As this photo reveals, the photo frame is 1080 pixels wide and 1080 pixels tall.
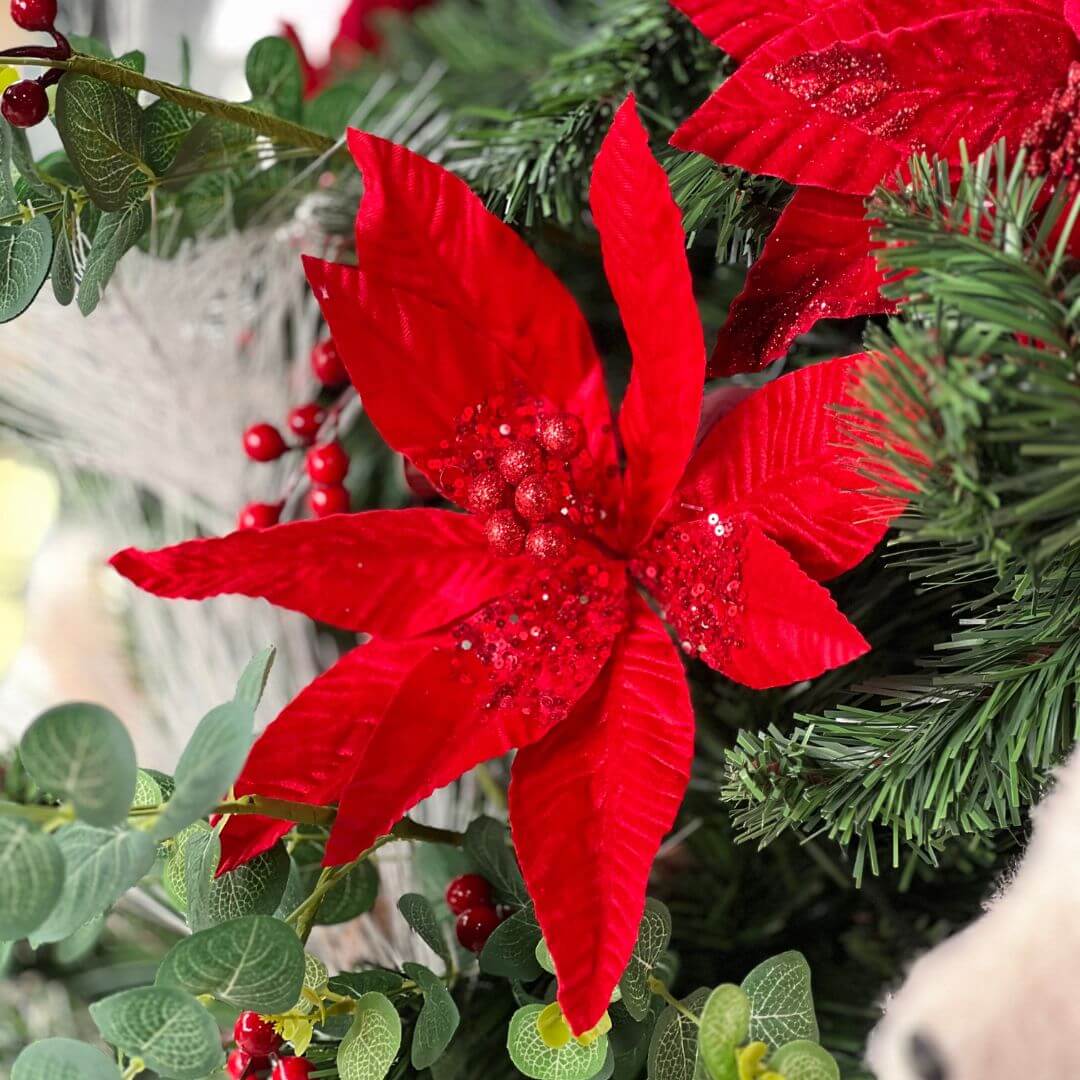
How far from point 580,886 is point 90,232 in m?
0.28

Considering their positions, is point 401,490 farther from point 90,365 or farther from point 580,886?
point 580,886

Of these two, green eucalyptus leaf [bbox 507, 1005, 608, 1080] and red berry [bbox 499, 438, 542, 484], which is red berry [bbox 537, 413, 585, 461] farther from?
green eucalyptus leaf [bbox 507, 1005, 608, 1080]

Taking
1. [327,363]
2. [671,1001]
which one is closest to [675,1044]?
[671,1001]

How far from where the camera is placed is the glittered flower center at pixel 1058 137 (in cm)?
27

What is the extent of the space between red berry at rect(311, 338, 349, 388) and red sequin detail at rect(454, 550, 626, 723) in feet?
0.68

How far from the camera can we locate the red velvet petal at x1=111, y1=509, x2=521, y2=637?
12.2 inches

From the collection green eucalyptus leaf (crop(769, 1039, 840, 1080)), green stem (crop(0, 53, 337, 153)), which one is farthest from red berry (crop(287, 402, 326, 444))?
green eucalyptus leaf (crop(769, 1039, 840, 1080))

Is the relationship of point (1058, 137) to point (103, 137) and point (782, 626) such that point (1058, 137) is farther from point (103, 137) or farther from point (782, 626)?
point (103, 137)

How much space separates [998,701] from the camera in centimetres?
31

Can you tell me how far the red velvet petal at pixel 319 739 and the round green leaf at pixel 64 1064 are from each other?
0.20 ft

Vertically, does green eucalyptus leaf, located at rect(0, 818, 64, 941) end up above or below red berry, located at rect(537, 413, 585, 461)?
below

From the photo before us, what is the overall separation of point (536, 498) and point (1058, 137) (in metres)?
0.17

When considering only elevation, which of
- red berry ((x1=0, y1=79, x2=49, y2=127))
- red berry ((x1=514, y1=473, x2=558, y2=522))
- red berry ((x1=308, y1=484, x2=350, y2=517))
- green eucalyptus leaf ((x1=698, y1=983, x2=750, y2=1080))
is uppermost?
red berry ((x1=0, y1=79, x2=49, y2=127))

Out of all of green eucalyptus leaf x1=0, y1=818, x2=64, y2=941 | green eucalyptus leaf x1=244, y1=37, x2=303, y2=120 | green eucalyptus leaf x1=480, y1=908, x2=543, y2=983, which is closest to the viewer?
green eucalyptus leaf x1=0, y1=818, x2=64, y2=941
